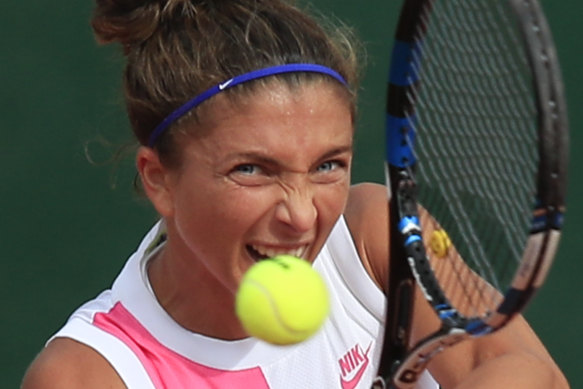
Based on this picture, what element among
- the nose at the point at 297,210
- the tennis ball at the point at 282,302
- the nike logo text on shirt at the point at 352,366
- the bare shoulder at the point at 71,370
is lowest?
the nike logo text on shirt at the point at 352,366

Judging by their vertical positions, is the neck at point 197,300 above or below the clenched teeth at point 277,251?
below

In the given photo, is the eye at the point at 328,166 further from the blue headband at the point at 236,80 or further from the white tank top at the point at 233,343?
the white tank top at the point at 233,343

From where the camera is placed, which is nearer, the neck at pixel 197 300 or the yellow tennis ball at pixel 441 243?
the yellow tennis ball at pixel 441 243

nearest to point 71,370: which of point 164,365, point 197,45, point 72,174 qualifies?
point 164,365

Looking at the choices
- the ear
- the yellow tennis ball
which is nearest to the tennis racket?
the yellow tennis ball

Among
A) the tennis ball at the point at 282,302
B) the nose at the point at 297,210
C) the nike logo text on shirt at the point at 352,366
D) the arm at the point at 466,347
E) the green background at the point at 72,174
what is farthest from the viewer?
the green background at the point at 72,174

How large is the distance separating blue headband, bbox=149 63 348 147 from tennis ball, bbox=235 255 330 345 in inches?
10.9

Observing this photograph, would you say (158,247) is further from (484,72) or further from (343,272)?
(484,72)

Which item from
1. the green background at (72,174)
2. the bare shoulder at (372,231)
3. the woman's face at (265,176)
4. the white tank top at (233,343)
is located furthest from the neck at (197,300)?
the green background at (72,174)

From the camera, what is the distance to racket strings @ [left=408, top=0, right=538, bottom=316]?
187 centimetres

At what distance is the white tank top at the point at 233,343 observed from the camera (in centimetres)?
215

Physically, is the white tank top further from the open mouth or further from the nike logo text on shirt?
the open mouth

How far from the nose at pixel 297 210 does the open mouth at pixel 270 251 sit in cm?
4

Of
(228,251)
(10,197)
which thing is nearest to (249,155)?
(228,251)
